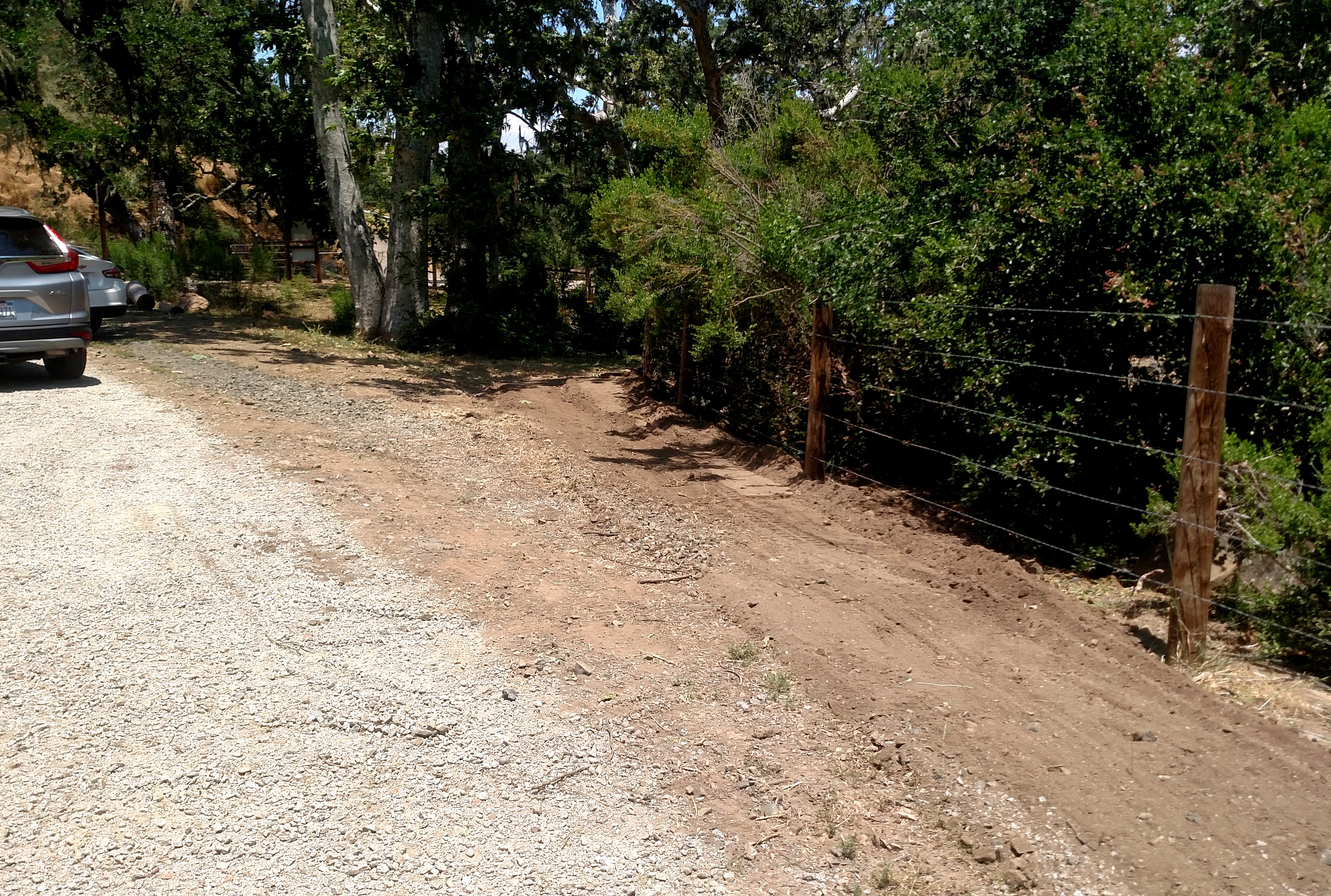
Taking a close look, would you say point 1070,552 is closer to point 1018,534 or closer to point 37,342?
point 1018,534

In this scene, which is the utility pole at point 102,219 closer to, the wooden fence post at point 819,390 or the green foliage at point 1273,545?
the wooden fence post at point 819,390

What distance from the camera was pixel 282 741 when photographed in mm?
4586

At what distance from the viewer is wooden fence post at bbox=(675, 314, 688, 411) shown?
40.3ft

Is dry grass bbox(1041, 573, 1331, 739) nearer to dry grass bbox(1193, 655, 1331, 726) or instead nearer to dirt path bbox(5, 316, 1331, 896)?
dry grass bbox(1193, 655, 1331, 726)

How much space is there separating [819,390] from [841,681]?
4028 millimetres

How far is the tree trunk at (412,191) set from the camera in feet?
58.0

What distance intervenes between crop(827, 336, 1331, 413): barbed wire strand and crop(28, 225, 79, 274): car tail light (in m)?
8.08

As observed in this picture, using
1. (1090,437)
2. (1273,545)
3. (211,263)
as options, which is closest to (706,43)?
(211,263)

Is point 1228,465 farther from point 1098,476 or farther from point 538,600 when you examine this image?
point 538,600

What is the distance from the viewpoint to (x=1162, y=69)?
269 inches

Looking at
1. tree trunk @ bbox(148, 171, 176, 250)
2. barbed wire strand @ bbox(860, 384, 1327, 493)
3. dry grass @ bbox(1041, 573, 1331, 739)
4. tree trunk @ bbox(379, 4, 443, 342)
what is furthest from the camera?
tree trunk @ bbox(148, 171, 176, 250)

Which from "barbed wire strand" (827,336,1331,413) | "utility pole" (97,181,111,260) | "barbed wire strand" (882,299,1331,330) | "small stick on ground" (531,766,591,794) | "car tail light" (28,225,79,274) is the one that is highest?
"utility pole" (97,181,111,260)

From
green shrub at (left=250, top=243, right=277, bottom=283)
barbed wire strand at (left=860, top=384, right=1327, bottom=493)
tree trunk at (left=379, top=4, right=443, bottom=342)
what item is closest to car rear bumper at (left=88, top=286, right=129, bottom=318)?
tree trunk at (left=379, top=4, right=443, bottom=342)

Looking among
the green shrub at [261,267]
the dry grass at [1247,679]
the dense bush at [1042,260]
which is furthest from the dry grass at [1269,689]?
the green shrub at [261,267]
